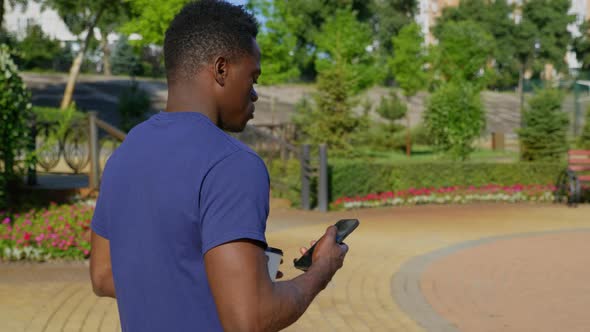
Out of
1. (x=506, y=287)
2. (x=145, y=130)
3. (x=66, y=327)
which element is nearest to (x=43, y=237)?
(x=66, y=327)

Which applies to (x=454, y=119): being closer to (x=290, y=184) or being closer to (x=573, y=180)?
(x=573, y=180)

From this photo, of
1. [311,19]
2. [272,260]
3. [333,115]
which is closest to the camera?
[272,260]

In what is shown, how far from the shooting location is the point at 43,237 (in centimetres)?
827

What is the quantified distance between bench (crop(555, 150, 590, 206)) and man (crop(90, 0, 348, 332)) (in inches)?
534

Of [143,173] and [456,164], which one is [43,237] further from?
[456,164]

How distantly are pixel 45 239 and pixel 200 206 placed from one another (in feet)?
24.2

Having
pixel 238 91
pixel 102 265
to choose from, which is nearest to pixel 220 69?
pixel 238 91

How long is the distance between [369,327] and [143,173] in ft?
15.2

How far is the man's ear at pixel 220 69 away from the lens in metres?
1.67

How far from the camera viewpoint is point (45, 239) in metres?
8.33

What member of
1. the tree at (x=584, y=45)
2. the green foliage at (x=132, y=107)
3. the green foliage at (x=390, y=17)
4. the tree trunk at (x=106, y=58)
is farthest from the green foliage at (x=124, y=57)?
the tree at (x=584, y=45)

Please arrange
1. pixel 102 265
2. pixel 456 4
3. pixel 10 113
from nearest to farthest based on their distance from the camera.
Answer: pixel 102 265
pixel 10 113
pixel 456 4

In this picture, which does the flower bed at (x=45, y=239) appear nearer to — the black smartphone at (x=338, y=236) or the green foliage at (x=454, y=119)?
the black smartphone at (x=338, y=236)

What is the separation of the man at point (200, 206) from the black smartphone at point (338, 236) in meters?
0.02
